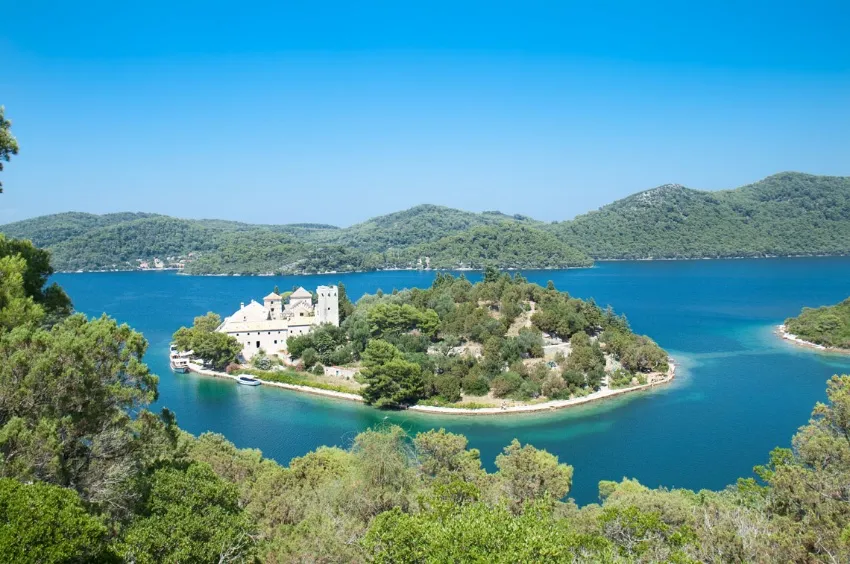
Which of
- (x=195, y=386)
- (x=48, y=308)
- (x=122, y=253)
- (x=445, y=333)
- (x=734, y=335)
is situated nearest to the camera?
(x=48, y=308)

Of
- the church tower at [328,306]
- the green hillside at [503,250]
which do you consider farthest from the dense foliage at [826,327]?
the green hillside at [503,250]

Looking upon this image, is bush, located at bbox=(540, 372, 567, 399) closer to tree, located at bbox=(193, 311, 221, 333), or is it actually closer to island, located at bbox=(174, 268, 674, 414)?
island, located at bbox=(174, 268, 674, 414)

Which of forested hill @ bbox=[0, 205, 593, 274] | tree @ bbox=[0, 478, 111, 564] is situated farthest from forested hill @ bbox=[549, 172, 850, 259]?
tree @ bbox=[0, 478, 111, 564]

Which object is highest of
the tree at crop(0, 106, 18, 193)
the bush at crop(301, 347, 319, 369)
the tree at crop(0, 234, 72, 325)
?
the tree at crop(0, 106, 18, 193)

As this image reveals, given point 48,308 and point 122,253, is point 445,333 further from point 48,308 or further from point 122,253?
point 122,253

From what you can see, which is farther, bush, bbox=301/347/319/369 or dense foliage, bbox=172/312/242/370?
dense foliage, bbox=172/312/242/370

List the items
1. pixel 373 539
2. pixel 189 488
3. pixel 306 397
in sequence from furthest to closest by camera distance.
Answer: pixel 306 397
pixel 189 488
pixel 373 539

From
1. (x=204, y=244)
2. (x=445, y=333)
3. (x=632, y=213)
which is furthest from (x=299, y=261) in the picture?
→ (x=632, y=213)

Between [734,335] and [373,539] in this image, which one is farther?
[734,335]

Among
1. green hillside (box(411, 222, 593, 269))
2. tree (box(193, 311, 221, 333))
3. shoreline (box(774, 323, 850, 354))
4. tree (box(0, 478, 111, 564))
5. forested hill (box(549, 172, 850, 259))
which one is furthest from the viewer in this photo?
forested hill (box(549, 172, 850, 259))
